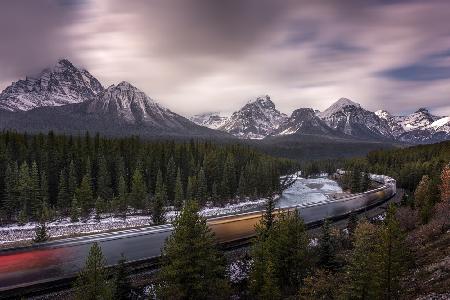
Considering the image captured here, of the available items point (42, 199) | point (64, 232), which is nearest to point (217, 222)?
point (64, 232)

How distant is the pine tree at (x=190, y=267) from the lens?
33.3 m

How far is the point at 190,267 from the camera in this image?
1323 inches

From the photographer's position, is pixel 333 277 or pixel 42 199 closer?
pixel 333 277

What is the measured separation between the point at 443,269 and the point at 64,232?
5680 cm

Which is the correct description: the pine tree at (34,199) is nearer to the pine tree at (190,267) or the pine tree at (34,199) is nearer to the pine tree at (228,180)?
the pine tree at (228,180)

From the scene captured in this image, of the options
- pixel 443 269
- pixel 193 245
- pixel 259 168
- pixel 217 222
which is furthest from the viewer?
pixel 259 168

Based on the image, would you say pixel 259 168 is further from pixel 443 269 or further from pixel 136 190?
pixel 443 269

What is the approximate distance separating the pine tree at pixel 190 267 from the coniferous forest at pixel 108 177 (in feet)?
97.5

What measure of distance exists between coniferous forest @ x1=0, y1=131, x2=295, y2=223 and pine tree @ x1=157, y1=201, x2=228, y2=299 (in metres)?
29.7

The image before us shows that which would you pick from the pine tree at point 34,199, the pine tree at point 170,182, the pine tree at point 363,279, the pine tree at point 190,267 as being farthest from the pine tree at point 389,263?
the pine tree at point 170,182

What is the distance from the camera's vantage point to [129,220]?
80188 millimetres

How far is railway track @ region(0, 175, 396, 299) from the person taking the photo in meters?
34.1

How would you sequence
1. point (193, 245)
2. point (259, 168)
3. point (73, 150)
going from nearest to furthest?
point (193, 245) → point (73, 150) → point (259, 168)

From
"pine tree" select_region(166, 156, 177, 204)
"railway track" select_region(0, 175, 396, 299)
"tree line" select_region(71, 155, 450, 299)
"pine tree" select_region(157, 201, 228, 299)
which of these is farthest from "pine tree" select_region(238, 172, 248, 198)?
"pine tree" select_region(157, 201, 228, 299)
